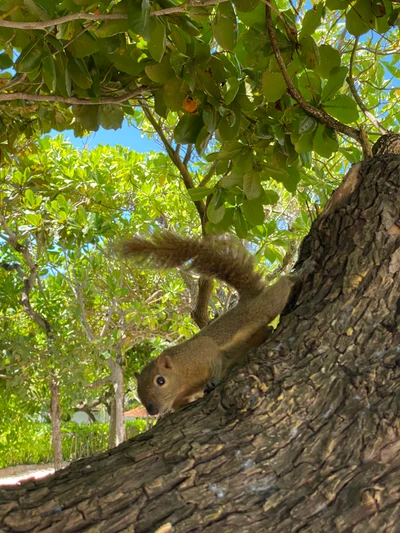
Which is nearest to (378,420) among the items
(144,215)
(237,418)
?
(237,418)

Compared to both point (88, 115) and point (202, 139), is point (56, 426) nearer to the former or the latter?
point (88, 115)

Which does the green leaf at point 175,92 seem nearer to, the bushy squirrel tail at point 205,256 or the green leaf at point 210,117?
the green leaf at point 210,117

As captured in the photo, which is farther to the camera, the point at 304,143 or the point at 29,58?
the point at 304,143

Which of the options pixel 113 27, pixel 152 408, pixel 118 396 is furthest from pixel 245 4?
pixel 118 396

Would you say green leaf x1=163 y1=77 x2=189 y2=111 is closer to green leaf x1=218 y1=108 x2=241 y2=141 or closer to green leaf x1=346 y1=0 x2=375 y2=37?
green leaf x1=218 y1=108 x2=241 y2=141

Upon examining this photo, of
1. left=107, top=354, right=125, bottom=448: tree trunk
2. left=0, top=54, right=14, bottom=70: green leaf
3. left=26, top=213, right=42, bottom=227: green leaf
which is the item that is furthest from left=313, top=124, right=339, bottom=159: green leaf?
left=107, top=354, right=125, bottom=448: tree trunk

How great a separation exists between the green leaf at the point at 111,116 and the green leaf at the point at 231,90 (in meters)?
0.49

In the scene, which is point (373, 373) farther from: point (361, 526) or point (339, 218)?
A: point (339, 218)

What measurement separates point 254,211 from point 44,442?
455 inches

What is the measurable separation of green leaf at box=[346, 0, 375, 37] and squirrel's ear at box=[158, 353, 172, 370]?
1.31 metres

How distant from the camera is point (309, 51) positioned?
1572 mm

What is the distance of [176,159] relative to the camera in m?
2.33

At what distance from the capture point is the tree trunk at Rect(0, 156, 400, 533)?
0.94 m

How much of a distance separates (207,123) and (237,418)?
0.93m
